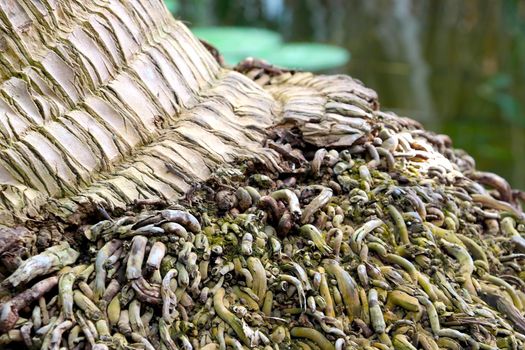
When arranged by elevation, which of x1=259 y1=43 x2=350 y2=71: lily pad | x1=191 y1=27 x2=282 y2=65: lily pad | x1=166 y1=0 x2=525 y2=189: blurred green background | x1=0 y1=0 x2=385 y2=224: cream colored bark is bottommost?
x1=166 y1=0 x2=525 y2=189: blurred green background

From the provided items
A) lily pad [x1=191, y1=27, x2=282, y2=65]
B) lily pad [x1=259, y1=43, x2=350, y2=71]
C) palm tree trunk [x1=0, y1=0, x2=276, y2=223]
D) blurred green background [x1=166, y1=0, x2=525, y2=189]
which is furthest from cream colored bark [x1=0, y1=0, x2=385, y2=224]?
blurred green background [x1=166, y1=0, x2=525, y2=189]

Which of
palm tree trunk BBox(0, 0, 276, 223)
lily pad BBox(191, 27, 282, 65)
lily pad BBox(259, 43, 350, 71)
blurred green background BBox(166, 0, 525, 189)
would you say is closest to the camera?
palm tree trunk BBox(0, 0, 276, 223)

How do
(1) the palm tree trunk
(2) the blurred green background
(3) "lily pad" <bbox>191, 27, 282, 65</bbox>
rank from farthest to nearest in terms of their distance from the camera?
(2) the blurred green background < (3) "lily pad" <bbox>191, 27, 282, 65</bbox> < (1) the palm tree trunk

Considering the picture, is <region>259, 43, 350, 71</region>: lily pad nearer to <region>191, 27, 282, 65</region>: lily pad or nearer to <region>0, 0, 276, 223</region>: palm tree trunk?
<region>191, 27, 282, 65</region>: lily pad

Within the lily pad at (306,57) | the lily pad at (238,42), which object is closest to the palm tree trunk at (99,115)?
the lily pad at (238,42)

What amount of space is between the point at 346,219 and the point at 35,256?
377mm

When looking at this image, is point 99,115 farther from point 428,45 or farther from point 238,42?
point 428,45

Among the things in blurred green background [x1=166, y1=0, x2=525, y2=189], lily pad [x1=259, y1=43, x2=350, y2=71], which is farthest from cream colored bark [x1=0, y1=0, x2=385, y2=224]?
blurred green background [x1=166, y1=0, x2=525, y2=189]

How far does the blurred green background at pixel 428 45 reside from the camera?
5.39 metres

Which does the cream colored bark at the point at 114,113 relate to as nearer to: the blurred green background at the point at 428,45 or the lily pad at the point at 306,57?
the lily pad at the point at 306,57

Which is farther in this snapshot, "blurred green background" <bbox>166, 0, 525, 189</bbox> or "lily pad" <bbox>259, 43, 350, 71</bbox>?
"blurred green background" <bbox>166, 0, 525, 189</bbox>

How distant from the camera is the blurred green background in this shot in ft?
17.7

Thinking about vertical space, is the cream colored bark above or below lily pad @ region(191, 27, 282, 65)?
above

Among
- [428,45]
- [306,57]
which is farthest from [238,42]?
[428,45]
